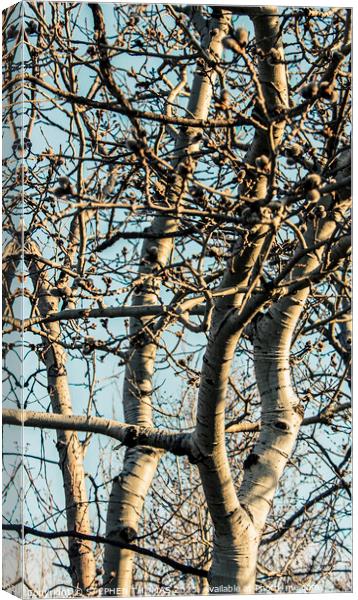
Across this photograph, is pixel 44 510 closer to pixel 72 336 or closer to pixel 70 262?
pixel 72 336

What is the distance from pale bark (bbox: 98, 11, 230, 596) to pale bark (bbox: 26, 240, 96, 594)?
116 millimetres

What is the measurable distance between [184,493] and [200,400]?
1.54 ft

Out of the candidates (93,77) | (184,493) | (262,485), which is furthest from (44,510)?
(93,77)

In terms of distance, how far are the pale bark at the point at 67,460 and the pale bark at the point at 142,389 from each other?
116mm

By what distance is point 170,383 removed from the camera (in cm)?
331

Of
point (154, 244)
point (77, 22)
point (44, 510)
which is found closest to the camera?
point (44, 510)

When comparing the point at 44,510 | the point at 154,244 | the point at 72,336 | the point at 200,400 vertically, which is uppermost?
the point at 154,244

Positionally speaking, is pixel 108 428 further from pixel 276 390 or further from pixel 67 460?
pixel 276 390

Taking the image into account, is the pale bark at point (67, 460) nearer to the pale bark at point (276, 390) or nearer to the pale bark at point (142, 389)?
the pale bark at point (142, 389)

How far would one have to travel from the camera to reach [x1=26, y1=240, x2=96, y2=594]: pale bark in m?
3.04

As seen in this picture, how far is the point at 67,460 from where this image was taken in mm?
3152

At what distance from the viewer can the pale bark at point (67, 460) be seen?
9.99 feet

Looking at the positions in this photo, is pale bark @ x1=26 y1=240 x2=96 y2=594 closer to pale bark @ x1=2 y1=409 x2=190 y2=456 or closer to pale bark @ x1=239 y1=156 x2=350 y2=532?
pale bark @ x1=2 y1=409 x2=190 y2=456

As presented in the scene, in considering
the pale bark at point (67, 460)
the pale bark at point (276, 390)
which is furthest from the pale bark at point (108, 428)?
the pale bark at point (276, 390)
